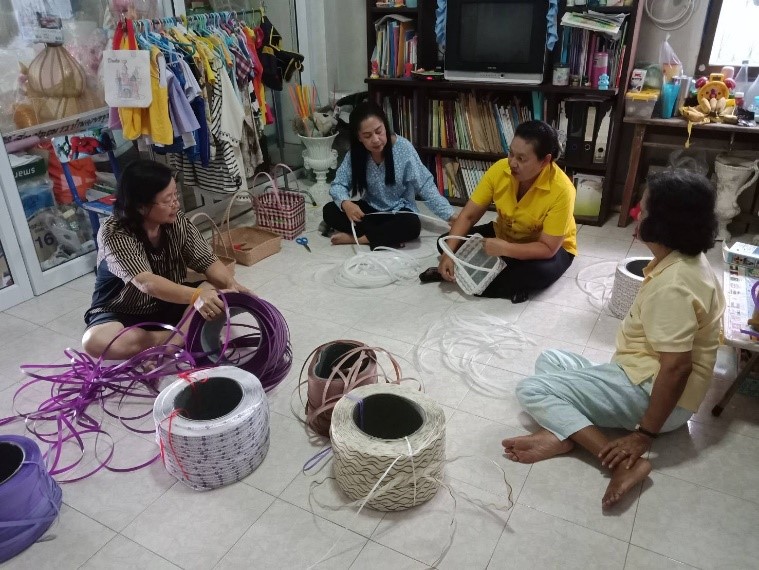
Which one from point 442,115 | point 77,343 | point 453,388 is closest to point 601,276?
point 453,388

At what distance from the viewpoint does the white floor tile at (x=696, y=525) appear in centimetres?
154

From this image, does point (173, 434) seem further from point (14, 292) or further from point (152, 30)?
point (152, 30)

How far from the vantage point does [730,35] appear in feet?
11.4

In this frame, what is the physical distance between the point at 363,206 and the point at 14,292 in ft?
6.22

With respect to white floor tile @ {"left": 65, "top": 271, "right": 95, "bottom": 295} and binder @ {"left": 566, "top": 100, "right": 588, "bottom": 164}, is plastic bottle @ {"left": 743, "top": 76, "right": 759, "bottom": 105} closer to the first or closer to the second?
Answer: binder @ {"left": 566, "top": 100, "right": 588, "bottom": 164}

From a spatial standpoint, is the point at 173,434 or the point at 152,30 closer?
the point at 173,434

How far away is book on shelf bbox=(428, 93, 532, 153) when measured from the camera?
3.84 meters

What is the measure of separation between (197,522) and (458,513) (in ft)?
2.45

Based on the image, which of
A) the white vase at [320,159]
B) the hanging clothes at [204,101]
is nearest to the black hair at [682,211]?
the hanging clothes at [204,101]

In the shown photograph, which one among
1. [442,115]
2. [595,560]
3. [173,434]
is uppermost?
[442,115]

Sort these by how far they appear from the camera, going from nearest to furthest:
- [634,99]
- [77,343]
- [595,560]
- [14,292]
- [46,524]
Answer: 1. [595,560]
2. [46,524]
3. [77,343]
4. [14,292]
5. [634,99]

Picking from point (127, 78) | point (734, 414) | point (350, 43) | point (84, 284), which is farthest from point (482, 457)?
point (350, 43)

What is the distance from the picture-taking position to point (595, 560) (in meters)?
1.54

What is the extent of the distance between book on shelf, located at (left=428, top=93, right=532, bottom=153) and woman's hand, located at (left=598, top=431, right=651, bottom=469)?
254 cm
